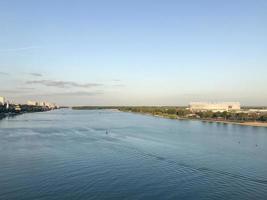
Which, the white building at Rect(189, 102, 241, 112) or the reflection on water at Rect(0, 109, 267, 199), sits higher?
the white building at Rect(189, 102, 241, 112)

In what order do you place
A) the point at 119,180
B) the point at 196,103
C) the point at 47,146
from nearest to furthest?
the point at 119,180, the point at 47,146, the point at 196,103

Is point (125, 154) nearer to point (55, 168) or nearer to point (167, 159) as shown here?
point (167, 159)

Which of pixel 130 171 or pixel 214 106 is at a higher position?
pixel 214 106

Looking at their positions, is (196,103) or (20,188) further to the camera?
(196,103)

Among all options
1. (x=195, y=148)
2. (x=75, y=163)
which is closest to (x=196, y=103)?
(x=195, y=148)

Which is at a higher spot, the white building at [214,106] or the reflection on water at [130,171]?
the white building at [214,106]

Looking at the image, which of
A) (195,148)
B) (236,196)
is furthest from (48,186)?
(195,148)

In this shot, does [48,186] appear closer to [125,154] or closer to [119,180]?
[119,180]

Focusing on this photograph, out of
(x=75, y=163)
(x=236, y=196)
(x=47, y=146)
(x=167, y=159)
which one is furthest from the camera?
(x=47, y=146)

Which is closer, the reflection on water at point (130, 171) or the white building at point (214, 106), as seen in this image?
the reflection on water at point (130, 171)

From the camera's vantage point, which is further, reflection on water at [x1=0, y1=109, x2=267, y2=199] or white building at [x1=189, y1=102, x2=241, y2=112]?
white building at [x1=189, y1=102, x2=241, y2=112]

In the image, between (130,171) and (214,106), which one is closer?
(130,171)
